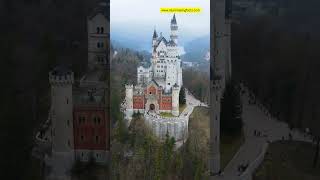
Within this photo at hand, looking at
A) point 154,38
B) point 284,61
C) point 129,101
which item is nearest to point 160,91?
point 129,101

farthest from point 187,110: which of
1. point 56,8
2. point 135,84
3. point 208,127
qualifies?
point 56,8

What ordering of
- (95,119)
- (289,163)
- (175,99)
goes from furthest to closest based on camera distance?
(95,119), (175,99), (289,163)

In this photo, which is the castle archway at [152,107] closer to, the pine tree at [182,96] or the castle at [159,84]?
the castle at [159,84]

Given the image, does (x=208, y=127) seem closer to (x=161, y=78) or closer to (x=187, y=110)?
(x=187, y=110)

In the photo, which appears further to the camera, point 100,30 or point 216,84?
point 100,30

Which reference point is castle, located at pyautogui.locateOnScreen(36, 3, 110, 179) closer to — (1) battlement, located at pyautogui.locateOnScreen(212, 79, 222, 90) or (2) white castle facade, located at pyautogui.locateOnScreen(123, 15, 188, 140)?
(2) white castle facade, located at pyautogui.locateOnScreen(123, 15, 188, 140)

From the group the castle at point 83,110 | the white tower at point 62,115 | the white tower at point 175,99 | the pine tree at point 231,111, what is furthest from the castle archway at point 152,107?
the white tower at point 62,115

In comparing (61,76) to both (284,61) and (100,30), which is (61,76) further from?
(284,61)
